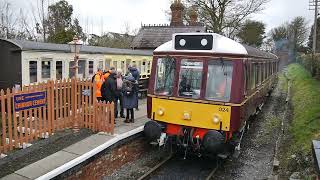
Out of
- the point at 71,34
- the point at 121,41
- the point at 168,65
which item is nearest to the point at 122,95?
the point at 168,65

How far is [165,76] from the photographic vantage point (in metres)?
8.50

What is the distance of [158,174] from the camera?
797 cm

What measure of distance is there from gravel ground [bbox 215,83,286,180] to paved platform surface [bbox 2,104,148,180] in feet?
9.16

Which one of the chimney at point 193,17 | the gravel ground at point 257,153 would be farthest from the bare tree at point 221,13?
the gravel ground at point 257,153

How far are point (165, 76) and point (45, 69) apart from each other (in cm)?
593

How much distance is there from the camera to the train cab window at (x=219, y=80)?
25.4 feet

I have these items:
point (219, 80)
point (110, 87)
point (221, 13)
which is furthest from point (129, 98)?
point (221, 13)

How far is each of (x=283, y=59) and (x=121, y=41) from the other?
4274 centimetres

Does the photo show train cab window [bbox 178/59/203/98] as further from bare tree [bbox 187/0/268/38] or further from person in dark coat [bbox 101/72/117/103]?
bare tree [bbox 187/0/268/38]

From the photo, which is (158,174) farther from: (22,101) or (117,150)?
(22,101)

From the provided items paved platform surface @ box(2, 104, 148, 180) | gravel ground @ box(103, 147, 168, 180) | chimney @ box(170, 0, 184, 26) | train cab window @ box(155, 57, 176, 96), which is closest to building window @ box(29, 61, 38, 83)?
paved platform surface @ box(2, 104, 148, 180)

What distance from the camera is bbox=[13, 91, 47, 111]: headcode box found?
A: 726 cm

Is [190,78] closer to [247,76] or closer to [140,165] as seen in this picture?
[247,76]

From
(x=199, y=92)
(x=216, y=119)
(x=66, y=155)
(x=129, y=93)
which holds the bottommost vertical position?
(x=66, y=155)
